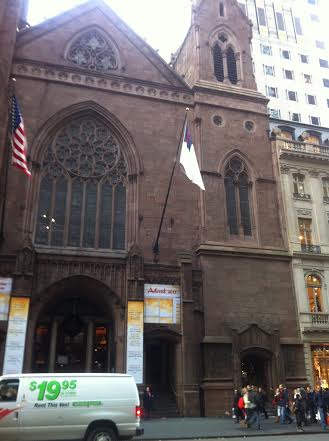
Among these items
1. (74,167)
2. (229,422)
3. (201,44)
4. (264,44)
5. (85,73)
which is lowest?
(229,422)

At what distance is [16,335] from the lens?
821 inches

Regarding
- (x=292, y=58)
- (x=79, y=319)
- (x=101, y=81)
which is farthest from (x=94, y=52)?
(x=292, y=58)

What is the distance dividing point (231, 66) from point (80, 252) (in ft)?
58.8

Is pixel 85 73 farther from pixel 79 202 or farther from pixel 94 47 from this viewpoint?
pixel 79 202

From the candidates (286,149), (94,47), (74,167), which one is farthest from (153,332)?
(94,47)

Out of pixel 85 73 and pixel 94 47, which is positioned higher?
pixel 94 47

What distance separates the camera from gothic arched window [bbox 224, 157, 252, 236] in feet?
90.4

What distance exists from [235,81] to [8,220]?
18.5 m

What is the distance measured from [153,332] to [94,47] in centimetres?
1873

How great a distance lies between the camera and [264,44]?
55438 mm

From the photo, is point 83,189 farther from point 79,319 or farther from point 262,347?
point 262,347

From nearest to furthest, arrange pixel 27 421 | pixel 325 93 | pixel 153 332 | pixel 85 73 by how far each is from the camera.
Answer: pixel 27 421 < pixel 153 332 < pixel 85 73 < pixel 325 93

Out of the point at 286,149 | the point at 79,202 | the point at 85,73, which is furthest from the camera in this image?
the point at 286,149

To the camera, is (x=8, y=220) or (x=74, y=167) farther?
Answer: (x=74, y=167)
